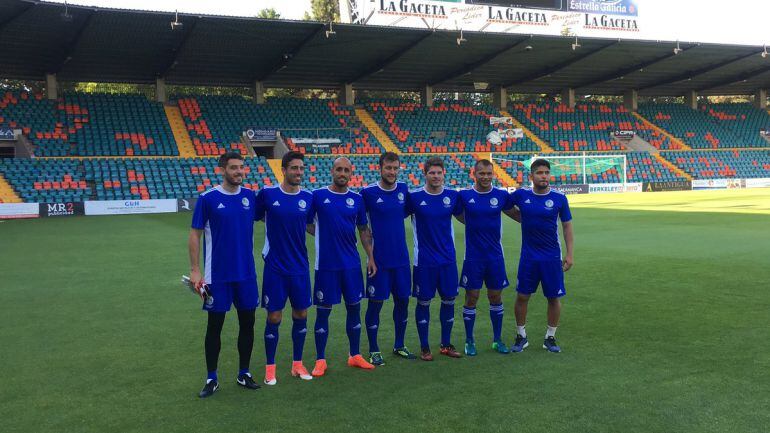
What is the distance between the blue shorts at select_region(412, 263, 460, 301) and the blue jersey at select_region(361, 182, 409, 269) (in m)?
0.21

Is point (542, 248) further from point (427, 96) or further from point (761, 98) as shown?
point (761, 98)

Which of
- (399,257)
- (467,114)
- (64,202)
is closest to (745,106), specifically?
(467,114)

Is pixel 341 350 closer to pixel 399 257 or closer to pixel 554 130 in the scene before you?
pixel 399 257

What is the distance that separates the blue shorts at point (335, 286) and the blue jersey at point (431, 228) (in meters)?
0.72

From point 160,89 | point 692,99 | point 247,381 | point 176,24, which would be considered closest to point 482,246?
point 247,381

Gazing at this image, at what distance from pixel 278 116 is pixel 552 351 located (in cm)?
3422

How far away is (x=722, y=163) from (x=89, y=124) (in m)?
41.4

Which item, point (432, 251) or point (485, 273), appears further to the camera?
point (485, 273)

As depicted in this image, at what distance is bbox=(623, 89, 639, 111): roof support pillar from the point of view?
48.4m

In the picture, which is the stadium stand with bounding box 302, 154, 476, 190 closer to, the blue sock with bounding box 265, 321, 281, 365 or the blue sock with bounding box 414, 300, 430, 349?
the blue sock with bounding box 414, 300, 430, 349

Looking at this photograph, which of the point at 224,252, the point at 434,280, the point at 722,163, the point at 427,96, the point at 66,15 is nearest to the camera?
the point at 224,252

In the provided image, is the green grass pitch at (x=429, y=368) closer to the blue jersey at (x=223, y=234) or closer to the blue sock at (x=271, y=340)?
the blue sock at (x=271, y=340)

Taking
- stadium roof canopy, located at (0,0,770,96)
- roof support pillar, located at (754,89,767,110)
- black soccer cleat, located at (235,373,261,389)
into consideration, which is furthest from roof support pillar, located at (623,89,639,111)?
black soccer cleat, located at (235,373,261,389)

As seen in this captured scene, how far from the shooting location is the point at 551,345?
598 centimetres
